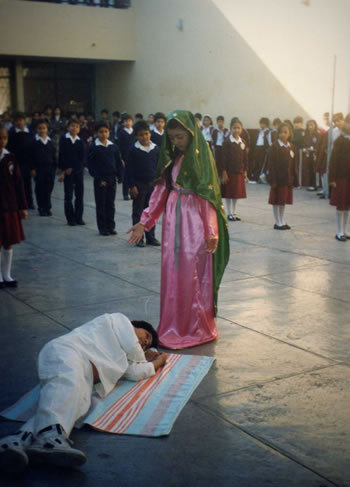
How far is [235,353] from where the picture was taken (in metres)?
4.58

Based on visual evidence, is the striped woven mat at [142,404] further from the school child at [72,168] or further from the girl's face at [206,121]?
the girl's face at [206,121]

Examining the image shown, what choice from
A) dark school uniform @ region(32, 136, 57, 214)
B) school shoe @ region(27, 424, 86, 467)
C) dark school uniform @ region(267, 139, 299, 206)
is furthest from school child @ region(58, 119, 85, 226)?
school shoe @ region(27, 424, 86, 467)

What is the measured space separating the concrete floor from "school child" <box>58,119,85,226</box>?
1011 mm

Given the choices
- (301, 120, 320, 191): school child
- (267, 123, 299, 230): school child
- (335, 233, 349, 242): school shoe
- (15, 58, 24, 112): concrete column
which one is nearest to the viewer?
(335, 233, 349, 242): school shoe

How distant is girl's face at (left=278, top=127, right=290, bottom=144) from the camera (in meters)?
9.75

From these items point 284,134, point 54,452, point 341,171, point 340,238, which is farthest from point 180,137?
point 284,134

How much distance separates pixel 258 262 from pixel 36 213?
17.5ft

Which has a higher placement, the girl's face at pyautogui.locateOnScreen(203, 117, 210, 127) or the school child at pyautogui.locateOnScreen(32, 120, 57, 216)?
the girl's face at pyautogui.locateOnScreen(203, 117, 210, 127)

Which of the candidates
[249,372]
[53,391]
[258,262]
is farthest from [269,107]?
[53,391]

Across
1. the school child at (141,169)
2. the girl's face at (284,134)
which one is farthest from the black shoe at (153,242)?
the girl's face at (284,134)

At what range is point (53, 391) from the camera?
10.5ft

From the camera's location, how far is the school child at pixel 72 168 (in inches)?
405

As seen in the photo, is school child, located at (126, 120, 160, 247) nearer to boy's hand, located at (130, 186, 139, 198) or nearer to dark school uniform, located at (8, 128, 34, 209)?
boy's hand, located at (130, 186, 139, 198)

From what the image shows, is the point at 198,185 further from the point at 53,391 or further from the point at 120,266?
the point at 120,266
